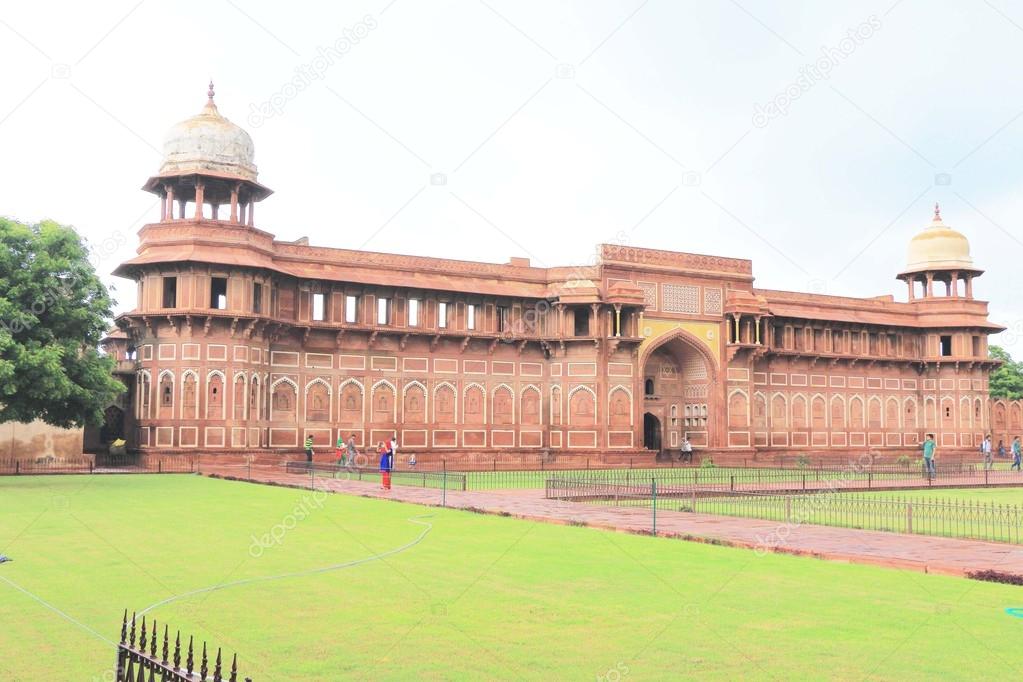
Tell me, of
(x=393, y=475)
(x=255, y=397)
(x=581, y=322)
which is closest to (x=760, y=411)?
(x=581, y=322)

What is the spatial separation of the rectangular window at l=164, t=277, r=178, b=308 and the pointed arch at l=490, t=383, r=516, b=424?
41.3 feet

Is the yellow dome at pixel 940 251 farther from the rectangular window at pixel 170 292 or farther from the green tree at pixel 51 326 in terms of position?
the green tree at pixel 51 326

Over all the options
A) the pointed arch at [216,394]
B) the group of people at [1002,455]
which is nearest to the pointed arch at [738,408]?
the group of people at [1002,455]

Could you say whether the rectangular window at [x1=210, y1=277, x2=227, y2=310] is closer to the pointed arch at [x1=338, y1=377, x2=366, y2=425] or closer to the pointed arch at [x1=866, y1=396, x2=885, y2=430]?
the pointed arch at [x1=338, y1=377, x2=366, y2=425]

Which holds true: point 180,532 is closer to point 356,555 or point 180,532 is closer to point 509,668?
point 356,555

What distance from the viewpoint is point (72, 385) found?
22.9 metres

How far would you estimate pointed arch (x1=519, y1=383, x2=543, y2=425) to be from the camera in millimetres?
39188

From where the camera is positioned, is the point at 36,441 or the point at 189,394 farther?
the point at 189,394

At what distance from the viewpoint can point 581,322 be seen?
40188 millimetres

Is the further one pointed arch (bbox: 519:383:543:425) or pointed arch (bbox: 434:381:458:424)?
pointed arch (bbox: 519:383:543:425)

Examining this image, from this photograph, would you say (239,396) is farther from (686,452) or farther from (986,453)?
(986,453)

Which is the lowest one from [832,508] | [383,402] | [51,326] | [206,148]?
[832,508]

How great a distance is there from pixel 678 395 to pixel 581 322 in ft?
21.2

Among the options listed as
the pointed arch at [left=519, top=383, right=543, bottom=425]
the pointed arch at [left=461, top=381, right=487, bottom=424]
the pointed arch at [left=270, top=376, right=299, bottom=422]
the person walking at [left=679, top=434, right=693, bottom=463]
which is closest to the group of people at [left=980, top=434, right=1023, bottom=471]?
the person walking at [left=679, top=434, right=693, bottom=463]
